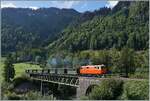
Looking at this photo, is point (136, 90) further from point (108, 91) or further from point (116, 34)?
point (116, 34)

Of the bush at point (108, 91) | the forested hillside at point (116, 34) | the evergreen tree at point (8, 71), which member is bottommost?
the bush at point (108, 91)

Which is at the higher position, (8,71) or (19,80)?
(8,71)

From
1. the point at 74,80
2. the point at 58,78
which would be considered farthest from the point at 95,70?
the point at 58,78

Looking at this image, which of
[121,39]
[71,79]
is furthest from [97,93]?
[121,39]

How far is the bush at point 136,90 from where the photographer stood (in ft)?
95.6

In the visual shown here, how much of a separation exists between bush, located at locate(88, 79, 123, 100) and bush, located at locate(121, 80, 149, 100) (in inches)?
34.8

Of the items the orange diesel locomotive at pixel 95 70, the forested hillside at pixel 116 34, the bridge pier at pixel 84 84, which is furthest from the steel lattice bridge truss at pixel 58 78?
the forested hillside at pixel 116 34

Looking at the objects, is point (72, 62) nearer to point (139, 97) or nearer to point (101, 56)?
point (101, 56)

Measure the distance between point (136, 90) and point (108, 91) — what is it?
2.96 m

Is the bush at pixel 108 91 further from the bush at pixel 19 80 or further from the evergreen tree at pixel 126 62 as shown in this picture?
the evergreen tree at pixel 126 62

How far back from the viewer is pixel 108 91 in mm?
31828

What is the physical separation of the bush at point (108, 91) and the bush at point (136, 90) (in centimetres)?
88

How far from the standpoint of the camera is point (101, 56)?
Result: 7719 centimetres

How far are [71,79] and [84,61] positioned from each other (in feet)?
129
